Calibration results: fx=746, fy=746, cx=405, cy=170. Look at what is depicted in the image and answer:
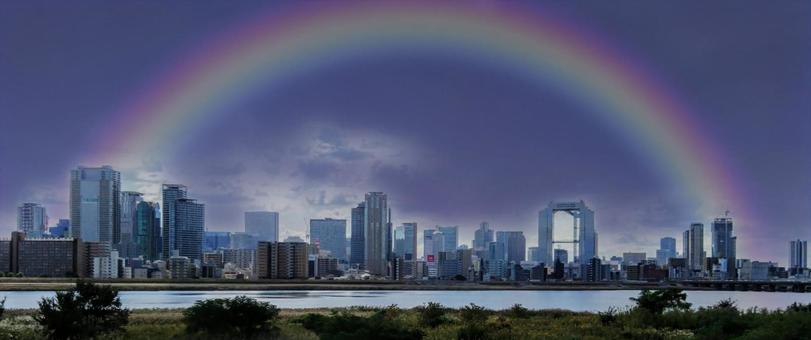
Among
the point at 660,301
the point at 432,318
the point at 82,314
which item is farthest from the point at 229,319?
the point at 660,301

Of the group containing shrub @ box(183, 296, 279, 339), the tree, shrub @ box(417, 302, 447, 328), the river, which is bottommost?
the river

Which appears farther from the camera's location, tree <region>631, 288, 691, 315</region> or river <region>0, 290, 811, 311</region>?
river <region>0, 290, 811, 311</region>

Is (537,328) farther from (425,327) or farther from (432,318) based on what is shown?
(432,318)

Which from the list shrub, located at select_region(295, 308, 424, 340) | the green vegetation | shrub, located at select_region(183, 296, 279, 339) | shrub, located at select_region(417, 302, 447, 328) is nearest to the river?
the green vegetation

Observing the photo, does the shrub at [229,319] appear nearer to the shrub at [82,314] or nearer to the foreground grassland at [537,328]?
the foreground grassland at [537,328]

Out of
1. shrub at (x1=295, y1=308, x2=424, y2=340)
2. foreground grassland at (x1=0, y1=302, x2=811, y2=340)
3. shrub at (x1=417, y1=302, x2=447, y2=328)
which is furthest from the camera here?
shrub at (x1=417, y1=302, x2=447, y2=328)

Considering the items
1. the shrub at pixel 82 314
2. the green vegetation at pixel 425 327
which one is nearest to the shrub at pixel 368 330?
the green vegetation at pixel 425 327

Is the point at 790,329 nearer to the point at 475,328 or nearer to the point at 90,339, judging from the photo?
the point at 475,328

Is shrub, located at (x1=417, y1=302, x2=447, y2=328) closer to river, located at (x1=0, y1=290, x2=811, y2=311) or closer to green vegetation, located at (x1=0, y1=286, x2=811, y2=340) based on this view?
green vegetation, located at (x1=0, y1=286, x2=811, y2=340)
